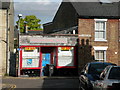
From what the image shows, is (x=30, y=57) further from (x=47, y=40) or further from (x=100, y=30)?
(x=100, y=30)

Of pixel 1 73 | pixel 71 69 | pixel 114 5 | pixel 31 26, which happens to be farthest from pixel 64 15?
pixel 31 26

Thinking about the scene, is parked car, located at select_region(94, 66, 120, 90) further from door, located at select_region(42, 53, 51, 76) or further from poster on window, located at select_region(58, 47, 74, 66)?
door, located at select_region(42, 53, 51, 76)

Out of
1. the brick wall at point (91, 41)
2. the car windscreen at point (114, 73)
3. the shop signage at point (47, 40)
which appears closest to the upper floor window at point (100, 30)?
the brick wall at point (91, 41)

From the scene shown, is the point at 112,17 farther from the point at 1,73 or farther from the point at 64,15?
the point at 1,73

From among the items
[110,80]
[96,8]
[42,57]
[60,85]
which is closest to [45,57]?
[42,57]

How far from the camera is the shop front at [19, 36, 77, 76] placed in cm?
2580

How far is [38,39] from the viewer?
84.6 ft

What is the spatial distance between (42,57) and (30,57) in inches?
49.4

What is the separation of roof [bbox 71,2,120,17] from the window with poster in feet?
17.6

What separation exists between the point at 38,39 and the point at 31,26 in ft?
156

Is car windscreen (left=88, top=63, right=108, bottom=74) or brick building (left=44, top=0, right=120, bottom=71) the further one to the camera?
brick building (left=44, top=0, right=120, bottom=71)

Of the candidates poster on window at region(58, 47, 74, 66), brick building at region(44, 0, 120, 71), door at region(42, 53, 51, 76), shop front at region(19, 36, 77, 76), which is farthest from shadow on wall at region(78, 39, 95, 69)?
door at region(42, 53, 51, 76)

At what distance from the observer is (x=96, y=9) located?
1086 inches

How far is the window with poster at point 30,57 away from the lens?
25859 millimetres
